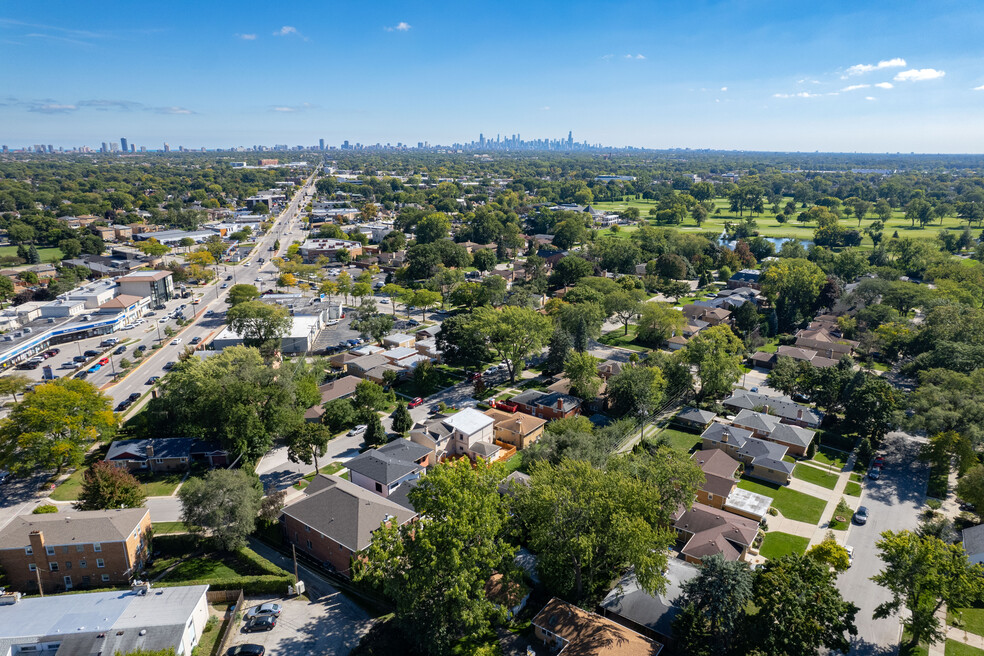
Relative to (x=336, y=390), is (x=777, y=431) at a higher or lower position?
lower

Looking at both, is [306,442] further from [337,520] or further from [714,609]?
[714,609]

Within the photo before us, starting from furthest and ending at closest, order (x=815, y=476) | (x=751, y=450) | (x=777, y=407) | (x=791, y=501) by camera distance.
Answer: (x=777, y=407) → (x=751, y=450) → (x=815, y=476) → (x=791, y=501)

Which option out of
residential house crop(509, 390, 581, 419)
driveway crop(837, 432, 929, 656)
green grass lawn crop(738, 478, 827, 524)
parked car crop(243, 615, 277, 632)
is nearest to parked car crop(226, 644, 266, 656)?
parked car crop(243, 615, 277, 632)

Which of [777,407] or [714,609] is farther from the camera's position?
[777,407]

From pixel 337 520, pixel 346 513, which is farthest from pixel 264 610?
pixel 346 513

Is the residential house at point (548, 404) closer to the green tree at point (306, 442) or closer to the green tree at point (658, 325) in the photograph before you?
the green tree at point (306, 442)

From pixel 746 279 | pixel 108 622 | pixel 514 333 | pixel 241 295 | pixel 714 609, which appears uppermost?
pixel 241 295

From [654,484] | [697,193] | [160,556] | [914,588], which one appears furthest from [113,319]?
[697,193]
